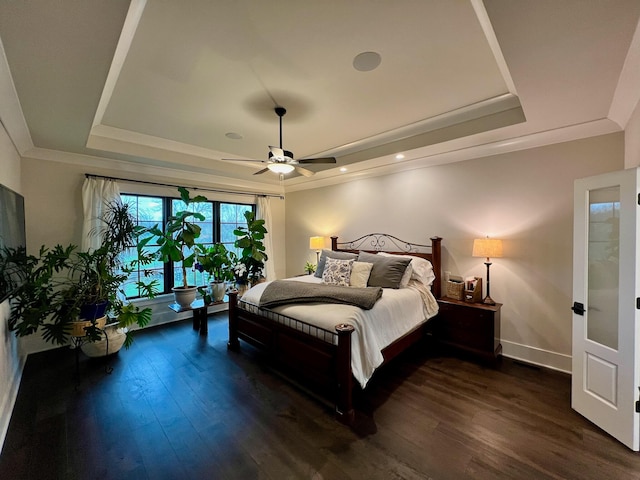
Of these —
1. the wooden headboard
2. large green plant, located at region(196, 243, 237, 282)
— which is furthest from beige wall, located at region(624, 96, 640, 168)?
large green plant, located at region(196, 243, 237, 282)

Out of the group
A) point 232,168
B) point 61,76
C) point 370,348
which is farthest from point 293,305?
point 232,168

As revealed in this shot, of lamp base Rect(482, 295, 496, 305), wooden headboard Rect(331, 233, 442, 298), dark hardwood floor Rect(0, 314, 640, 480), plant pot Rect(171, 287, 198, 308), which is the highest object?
wooden headboard Rect(331, 233, 442, 298)

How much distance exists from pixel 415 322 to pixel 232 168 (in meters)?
3.94

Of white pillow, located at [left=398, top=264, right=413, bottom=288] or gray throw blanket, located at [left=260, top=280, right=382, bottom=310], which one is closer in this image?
gray throw blanket, located at [left=260, top=280, right=382, bottom=310]

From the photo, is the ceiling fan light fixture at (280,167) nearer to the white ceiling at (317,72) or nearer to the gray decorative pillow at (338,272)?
the white ceiling at (317,72)

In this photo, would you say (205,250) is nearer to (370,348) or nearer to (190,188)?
(190,188)

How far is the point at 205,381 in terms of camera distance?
110 inches

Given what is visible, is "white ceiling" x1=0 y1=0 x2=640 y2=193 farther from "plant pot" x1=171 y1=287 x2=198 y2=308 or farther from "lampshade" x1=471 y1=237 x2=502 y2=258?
"plant pot" x1=171 y1=287 x2=198 y2=308

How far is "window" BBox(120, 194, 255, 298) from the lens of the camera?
4.37 meters

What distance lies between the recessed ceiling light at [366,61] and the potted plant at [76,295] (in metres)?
3.42

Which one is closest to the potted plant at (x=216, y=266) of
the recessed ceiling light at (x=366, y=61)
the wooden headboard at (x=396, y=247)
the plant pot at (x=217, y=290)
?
the plant pot at (x=217, y=290)

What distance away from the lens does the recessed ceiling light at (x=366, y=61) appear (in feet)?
6.72

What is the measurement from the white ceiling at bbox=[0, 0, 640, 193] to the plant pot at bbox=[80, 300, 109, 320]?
1.93m

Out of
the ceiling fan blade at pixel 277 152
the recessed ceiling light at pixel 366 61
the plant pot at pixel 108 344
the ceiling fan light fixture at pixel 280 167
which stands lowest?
the plant pot at pixel 108 344
